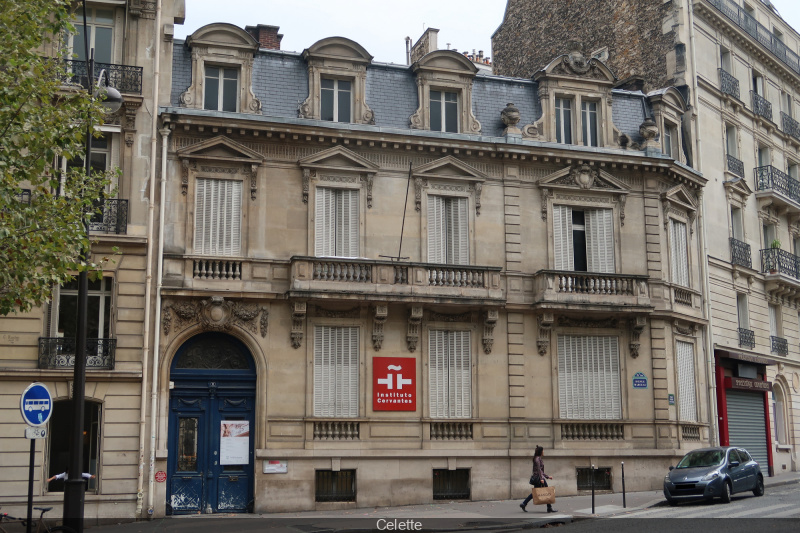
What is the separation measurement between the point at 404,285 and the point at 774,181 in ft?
59.7

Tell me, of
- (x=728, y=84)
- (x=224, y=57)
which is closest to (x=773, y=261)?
(x=728, y=84)

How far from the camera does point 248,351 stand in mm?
24141

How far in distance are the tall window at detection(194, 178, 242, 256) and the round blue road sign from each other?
8.59m

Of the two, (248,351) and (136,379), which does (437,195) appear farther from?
(136,379)

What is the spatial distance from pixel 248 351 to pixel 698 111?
17.6 meters

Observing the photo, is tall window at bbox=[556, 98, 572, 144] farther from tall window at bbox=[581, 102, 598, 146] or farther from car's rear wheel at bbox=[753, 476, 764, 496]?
car's rear wheel at bbox=[753, 476, 764, 496]

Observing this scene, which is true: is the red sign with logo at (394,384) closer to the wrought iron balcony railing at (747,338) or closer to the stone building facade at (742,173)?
the stone building facade at (742,173)

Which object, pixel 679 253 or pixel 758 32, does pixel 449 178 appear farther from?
pixel 758 32

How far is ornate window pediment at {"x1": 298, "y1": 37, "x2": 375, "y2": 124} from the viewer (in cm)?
2570

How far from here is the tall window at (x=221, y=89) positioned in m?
25.0

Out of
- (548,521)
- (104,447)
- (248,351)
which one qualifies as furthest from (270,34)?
(548,521)

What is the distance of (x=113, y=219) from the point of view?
75.3ft

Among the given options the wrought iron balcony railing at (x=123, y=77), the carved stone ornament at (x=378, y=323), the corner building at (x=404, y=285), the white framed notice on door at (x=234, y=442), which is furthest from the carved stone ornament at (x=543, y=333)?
the wrought iron balcony railing at (x=123, y=77)

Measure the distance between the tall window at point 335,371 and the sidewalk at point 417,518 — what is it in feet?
8.96
